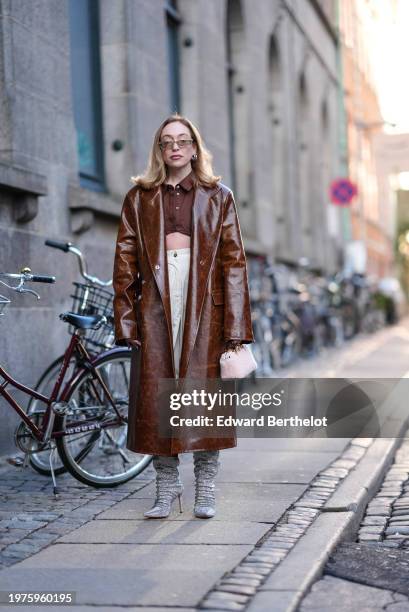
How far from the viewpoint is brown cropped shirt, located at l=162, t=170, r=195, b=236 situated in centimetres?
509

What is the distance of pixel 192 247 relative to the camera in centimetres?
502

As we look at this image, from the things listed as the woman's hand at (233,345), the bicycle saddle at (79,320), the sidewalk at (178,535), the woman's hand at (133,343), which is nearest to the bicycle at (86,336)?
the sidewalk at (178,535)

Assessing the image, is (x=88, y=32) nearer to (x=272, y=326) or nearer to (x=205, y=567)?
(x=272, y=326)

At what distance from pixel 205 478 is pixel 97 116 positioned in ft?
18.1

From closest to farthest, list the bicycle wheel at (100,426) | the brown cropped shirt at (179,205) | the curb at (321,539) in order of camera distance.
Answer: the curb at (321,539) < the brown cropped shirt at (179,205) < the bicycle wheel at (100,426)

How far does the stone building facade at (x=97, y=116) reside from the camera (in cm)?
726

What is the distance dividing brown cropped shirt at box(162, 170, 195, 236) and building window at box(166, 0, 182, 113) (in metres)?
7.39

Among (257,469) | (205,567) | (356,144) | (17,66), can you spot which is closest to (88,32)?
(17,66)

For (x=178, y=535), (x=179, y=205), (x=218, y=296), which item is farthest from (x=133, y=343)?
(x=178, y=535)

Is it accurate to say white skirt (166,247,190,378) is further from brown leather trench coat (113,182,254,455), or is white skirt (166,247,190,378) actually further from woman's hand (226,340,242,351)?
woman's hand (226,340,242,351)

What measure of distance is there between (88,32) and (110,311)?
14.1 ft

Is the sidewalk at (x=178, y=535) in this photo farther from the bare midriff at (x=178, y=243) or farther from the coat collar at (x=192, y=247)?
the bare midriff at (x=178, y=243)

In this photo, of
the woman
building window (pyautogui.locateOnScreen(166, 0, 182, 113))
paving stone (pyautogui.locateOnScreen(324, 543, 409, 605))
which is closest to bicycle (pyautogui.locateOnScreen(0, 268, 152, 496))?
the woman

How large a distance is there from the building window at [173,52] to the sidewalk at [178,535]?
656 cm
